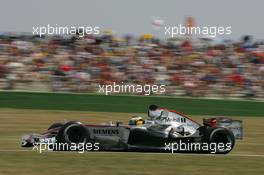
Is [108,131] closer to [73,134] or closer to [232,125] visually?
[73,134]

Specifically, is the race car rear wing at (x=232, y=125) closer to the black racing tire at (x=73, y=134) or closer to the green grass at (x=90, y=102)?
the black racing tire at (x=73, y=134)

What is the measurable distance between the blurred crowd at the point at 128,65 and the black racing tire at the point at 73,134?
9.46 metres

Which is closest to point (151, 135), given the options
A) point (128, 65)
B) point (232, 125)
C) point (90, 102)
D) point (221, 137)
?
point (221, 137)

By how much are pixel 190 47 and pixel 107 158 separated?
41.2 feet

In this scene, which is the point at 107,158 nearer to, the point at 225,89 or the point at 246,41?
the point at 225,89

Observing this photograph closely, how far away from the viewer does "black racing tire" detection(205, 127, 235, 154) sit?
8.98 metres

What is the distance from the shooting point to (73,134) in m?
8.48

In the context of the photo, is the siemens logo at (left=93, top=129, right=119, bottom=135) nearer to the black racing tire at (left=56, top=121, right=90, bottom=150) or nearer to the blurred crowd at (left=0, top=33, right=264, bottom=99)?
the black racing tire at (left=56, top=121, right=90, bottom=150)

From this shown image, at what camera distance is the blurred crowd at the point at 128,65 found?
18.1 meters

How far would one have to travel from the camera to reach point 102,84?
18219mm

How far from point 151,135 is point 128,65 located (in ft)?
33.5

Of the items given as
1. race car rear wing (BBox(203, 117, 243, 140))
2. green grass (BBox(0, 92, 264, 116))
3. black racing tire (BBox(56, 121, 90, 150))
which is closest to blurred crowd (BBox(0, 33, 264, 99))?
green grass (BBox(0, 92, 264, 116))

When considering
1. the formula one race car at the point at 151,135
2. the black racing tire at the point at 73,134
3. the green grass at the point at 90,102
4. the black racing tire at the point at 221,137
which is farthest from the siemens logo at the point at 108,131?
the green grass at the point at 90,102

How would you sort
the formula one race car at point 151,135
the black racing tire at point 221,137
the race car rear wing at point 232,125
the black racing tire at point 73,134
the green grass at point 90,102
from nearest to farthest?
the black racing tire at point 73,134 < the formula one race car at point 151,135 < the black racing tire at point 221,137 < the race car rear wing at point 232,125 < the green grass at point 90,102
